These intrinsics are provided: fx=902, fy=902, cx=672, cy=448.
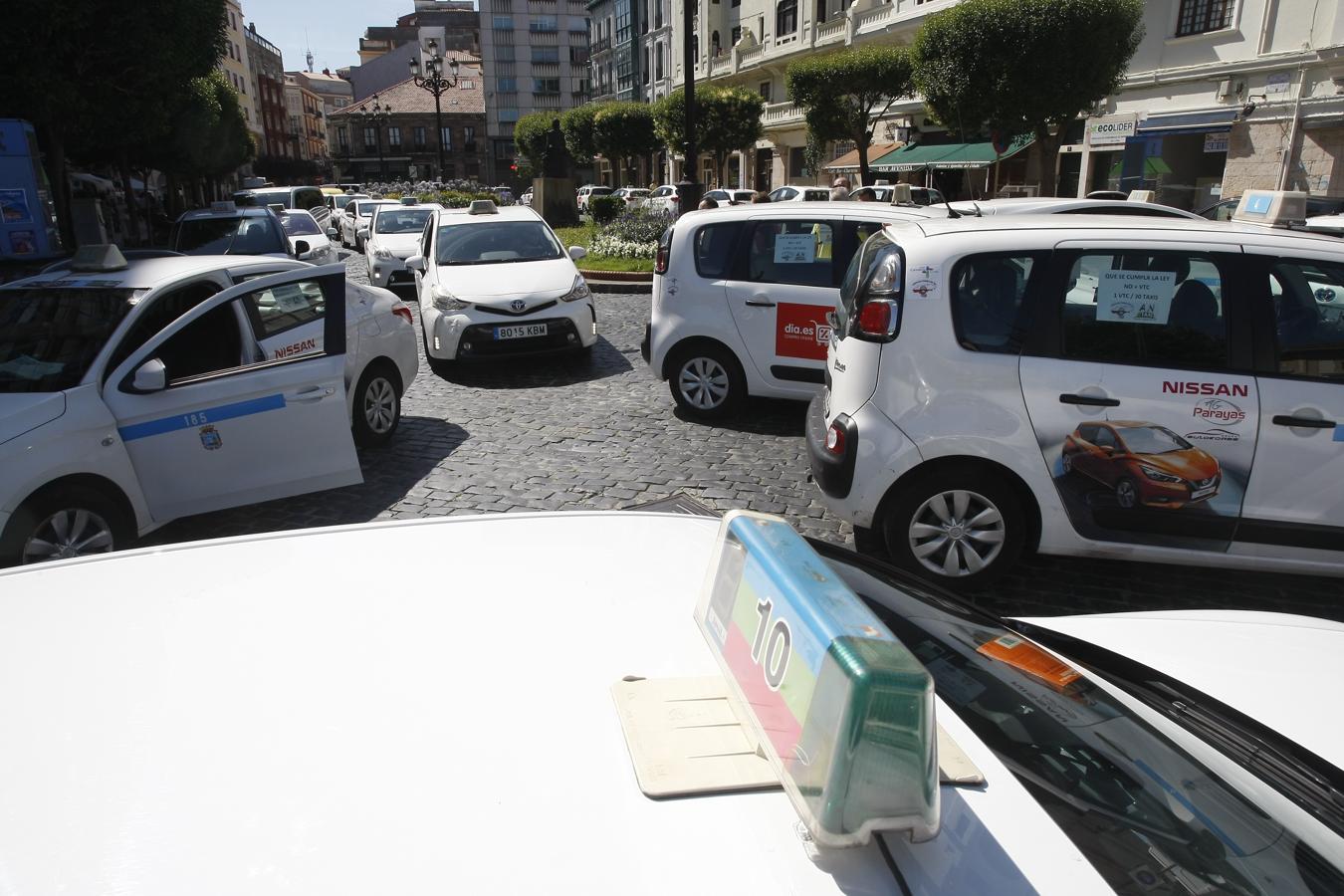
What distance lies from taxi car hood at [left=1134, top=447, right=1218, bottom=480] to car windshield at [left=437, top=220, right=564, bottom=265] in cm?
728

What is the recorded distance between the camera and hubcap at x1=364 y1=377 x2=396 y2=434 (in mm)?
6695

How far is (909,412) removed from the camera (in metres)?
4.15

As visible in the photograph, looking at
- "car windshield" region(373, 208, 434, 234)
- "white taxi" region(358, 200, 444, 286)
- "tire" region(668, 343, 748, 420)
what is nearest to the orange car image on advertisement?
"tire" region(668, 343, 748, 420)

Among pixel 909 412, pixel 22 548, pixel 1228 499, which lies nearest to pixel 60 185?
pixel 22 548

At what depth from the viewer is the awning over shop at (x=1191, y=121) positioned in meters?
22.2

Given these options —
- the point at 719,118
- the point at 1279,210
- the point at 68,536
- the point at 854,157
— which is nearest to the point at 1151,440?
the point at 1279,210

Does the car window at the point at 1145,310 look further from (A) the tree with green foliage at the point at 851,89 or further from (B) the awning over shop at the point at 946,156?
(A) the tree with green foliage at the point at 851,89

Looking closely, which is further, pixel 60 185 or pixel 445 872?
pixel 60 185

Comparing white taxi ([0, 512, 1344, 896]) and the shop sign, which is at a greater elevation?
the shop sign

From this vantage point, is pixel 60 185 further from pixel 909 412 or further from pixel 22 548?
pixel 909 412

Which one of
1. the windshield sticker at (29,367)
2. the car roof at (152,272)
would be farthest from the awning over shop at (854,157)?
the windshield sticker at (29,367)

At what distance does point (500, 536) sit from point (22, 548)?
323cm

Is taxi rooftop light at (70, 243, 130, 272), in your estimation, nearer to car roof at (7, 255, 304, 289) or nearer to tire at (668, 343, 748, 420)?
car roof at (7, 255, 304, 289)

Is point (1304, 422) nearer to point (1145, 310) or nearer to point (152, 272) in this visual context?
point (1145, 310)
